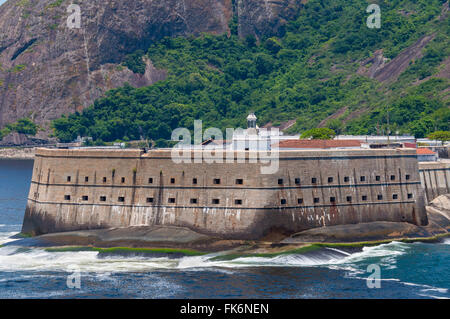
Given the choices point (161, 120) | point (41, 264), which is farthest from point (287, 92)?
point (41, 264)

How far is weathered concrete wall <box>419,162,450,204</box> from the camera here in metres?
75.6

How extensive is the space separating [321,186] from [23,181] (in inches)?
3431

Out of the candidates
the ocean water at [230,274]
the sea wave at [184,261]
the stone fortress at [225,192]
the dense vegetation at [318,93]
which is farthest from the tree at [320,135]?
the sea wave at [184,261]

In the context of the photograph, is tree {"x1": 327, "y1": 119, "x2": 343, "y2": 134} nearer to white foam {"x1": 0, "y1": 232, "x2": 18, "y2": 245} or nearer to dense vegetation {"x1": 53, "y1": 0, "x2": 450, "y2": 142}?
dense vegetation {"x1": 53, "y1": 0, "x2": 450, "y2": 142}

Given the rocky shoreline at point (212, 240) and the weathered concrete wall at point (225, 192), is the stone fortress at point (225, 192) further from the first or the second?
the rocky shoreline at point (212, 240)

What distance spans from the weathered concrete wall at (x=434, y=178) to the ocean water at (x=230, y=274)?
14.3m

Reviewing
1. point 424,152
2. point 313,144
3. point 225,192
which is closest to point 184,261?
point 225,192

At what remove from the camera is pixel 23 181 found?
446 feet

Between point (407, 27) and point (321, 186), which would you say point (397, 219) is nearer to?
point (321, 186)

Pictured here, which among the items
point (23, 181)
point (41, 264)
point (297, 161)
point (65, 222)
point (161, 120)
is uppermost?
point (161, 120)

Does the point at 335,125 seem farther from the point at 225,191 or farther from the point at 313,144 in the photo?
the point at 225,191

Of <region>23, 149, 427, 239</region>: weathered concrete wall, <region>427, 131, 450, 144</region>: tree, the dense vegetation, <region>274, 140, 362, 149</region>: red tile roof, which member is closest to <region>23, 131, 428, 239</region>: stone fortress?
<region>23, 149, 427, 239</region>: weathered concrete wall

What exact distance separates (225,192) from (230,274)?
10.2 metres

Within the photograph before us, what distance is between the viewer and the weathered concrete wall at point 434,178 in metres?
75.6
